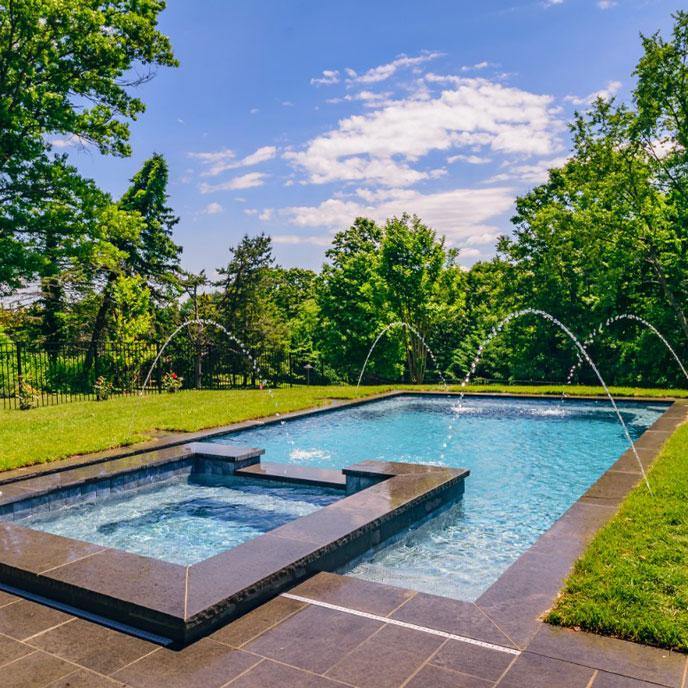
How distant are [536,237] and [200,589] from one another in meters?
27.9

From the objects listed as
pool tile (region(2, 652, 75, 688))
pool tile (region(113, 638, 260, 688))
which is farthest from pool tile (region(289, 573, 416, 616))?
pool tile (region(2, 652, 75, 688))

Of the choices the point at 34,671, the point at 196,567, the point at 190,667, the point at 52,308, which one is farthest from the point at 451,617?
the point at 52,308

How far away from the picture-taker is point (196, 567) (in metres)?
4.48

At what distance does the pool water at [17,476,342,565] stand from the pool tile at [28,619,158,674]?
211cm

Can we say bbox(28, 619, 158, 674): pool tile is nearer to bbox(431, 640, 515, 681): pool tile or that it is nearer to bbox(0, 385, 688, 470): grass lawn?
bbox(431, 640, 515, 681): pool tile

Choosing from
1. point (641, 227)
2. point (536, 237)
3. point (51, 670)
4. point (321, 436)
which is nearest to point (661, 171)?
point (641, 227)

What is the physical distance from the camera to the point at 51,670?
130 inches

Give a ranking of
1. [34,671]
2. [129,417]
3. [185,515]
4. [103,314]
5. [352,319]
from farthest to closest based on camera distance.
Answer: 1. [352,319]
2. [103,314]
3. [129,417]
4. [185,515]
5. [34,671]

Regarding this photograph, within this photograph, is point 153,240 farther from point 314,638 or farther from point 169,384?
point 314,638

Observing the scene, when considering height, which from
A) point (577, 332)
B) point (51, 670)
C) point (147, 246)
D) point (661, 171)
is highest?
point (661, 171)

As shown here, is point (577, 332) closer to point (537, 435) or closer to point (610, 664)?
point (537, 435)

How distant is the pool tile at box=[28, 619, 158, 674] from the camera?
3420 mm

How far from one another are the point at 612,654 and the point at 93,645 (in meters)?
3.04

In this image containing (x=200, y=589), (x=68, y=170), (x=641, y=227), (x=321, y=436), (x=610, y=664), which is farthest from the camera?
(x=641, y=227)
